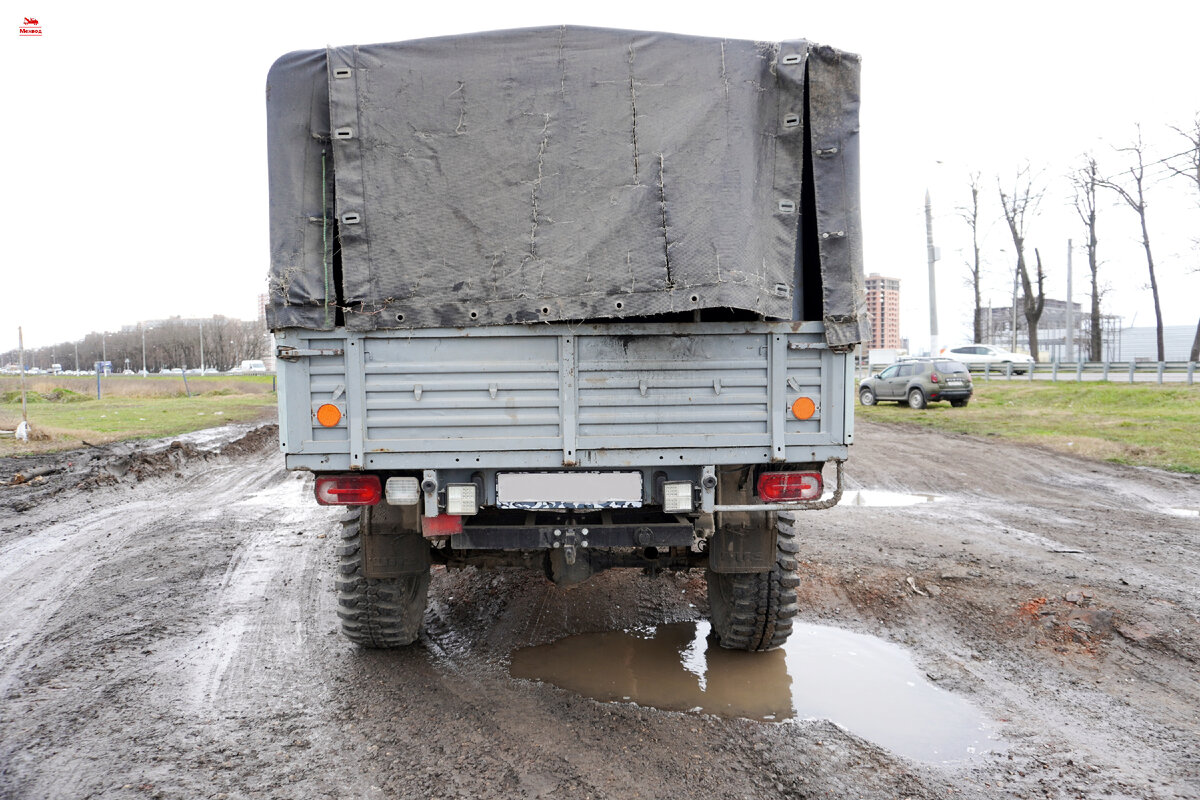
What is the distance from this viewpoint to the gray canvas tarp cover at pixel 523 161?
3.60 metres

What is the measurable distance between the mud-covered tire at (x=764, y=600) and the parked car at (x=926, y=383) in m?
19.9

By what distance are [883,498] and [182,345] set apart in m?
127

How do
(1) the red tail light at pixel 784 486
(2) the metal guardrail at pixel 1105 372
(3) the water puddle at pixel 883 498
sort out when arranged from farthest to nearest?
1. (2) the metal guardrail at pixel 1105 372
2. (3) the water puddle at pixel 883 498
3. (1) the red tail light at pixel 784 486

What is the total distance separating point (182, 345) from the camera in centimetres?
11650

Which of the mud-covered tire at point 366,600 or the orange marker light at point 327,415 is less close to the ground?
the orange marker light at point 327,415

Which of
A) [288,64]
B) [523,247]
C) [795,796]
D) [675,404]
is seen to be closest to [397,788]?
[795,796]

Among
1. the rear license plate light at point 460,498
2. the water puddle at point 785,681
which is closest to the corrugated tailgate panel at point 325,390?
the rear license plate light at point 460,498

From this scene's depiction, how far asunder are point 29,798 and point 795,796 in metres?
2.92

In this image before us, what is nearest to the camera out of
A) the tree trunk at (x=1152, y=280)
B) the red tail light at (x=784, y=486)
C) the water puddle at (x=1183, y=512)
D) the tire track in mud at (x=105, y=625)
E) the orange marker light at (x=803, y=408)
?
the tire track in mud at (x=105, y=625)

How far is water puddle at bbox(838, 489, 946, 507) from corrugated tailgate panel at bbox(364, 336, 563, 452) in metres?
6.39

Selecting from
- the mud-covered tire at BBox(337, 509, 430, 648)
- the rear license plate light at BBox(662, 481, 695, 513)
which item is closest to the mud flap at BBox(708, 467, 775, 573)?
the rear license plate light at BBox(662, 481, 695, 513)

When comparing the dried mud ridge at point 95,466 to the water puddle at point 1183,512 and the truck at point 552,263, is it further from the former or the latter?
the water puddle at point 1183,512

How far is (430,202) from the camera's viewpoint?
3.67 meters

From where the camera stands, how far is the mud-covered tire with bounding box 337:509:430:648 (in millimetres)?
4285
